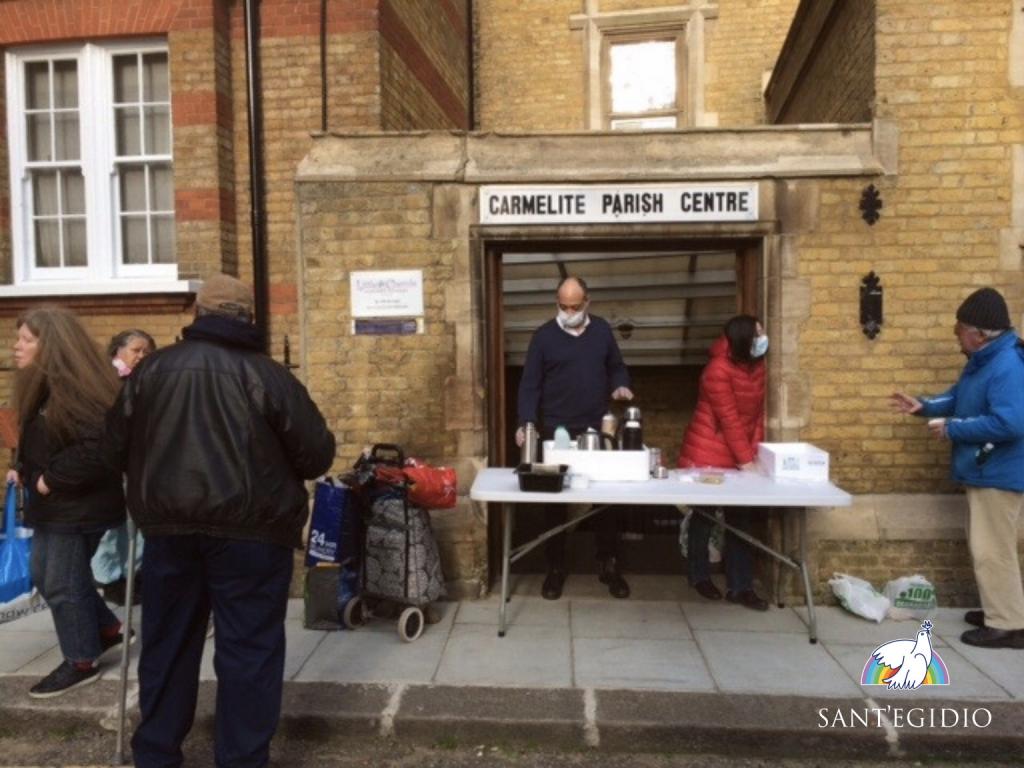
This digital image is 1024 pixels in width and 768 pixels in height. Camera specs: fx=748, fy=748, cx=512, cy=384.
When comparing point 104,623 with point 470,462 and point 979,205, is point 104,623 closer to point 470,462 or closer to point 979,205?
point 470,462

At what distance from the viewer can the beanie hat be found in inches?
115

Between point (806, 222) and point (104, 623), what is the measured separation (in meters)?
4.88

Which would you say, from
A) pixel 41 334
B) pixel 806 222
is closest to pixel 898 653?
pixel 806 222

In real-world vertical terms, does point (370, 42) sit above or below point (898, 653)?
above

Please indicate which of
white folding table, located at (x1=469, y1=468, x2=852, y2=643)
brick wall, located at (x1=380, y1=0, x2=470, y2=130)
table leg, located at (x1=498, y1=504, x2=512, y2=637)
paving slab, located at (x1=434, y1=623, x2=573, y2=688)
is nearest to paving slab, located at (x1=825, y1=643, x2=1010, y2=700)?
white folding table, located at (x1=469, y1=468, x2=852, y2=643)

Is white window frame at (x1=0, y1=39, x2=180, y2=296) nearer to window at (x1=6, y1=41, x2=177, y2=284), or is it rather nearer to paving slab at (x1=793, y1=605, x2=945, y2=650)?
window at (x1=6, y1=41, x2=177, y2=284)

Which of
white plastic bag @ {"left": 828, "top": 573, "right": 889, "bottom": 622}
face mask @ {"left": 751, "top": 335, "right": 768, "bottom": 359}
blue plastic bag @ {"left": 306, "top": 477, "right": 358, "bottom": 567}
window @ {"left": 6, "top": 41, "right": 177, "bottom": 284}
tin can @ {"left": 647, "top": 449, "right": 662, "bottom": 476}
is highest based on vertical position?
window @ {"left": 6, "top": 41, "right": 177, "bottom": 284}

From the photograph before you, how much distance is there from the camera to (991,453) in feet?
13.7

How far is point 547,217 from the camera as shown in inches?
198

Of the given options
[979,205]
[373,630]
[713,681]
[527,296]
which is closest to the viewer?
[713,681]

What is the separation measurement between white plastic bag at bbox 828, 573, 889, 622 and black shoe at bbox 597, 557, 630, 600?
137 cm

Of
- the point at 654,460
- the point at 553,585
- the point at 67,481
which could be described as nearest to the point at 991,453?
the point at 654,460

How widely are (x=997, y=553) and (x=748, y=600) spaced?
4.81 ft

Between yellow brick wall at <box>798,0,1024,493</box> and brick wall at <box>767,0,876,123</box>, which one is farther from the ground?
brick wall at <box>767,0,876,123</box>
